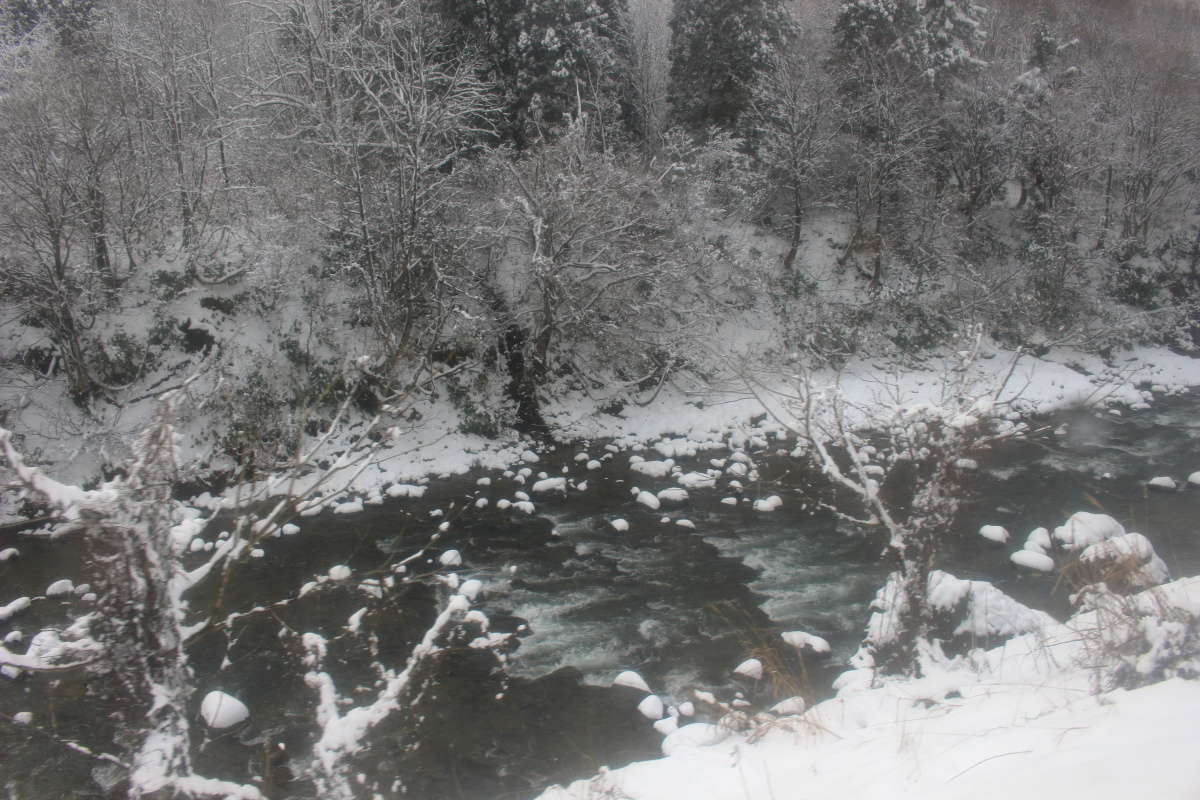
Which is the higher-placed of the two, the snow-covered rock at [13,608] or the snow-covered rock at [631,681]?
the snow-covered rock at [631,681]

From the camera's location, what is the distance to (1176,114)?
2000 centimetres

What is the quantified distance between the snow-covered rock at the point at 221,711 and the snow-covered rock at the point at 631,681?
11.2ft

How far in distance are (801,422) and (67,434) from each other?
11685 mm

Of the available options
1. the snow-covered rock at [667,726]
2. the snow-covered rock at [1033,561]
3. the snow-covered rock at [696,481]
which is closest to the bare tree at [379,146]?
the snow-covered rock at [696,481]

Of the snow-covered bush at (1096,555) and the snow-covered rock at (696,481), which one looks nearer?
the snow-covered bush at (1096,555)

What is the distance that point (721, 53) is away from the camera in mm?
18656

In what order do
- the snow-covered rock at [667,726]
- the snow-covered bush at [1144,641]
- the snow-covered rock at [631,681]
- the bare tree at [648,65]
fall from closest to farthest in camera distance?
1. the snow-covered bush at [1144,641]
2. the snow-covered rock at [667,726]
3. the snow-covered rock at [631,681]
4. the bare tree at [648,65]

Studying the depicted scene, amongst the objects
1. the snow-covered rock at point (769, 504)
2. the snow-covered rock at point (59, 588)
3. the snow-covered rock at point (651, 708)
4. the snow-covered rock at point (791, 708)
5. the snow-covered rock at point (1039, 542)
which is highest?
the snow-covered rock at point (791, 708)

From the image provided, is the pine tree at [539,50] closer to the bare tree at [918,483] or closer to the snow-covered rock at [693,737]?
the bare tree at [918,483]

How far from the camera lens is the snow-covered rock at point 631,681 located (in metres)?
6.38

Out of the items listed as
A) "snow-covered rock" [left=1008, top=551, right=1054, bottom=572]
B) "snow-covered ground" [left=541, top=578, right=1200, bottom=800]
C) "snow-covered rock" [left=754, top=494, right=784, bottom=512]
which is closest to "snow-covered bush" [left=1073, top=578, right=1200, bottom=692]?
"snow-covered ground" [left=541, top=578, right=1200, bottom=800]

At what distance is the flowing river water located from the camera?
5.85 meters

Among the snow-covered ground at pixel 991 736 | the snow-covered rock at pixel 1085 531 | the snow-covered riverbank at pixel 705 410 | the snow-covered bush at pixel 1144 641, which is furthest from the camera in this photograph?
the snow-covered riverbank at pixel 705 410

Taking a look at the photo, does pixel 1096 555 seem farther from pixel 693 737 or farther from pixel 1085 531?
pixel 693 737
